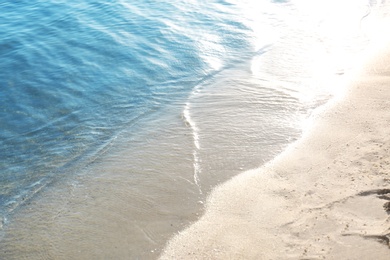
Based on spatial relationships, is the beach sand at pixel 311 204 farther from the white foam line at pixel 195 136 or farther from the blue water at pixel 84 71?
the blue water at pixel 84 71

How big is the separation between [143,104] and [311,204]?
5.44 meters

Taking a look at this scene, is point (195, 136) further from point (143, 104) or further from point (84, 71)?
point (84, 71)

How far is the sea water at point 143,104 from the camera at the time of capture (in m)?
7.46

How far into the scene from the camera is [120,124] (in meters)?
10.3

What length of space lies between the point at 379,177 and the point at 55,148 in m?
6.28

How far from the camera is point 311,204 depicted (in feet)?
22.8

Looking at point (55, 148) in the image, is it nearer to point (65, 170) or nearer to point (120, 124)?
point (65, 170)

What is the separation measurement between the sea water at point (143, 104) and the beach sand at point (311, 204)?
1.41 feet

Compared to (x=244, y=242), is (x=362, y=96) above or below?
above

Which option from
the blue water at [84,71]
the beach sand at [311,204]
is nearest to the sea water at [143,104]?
the blue water at [84,71]

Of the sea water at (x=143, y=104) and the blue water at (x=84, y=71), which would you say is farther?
the blue water at (x=84, y=71)

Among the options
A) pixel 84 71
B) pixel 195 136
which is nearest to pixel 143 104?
pixel 195 136

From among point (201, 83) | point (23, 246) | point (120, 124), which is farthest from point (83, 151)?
point (201, 83)

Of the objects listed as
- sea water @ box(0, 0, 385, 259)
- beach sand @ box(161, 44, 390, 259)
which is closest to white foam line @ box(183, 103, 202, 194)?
sea water @ box(0, 0, 385, 259)
